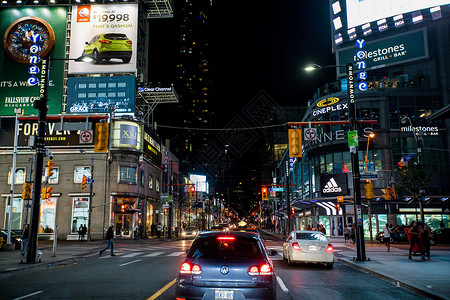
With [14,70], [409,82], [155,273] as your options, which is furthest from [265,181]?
[155,273]

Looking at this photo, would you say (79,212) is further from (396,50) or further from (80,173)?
(396,50)

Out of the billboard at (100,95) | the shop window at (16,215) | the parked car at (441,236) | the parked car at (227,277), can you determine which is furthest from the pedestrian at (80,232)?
the parked car at (227,277)

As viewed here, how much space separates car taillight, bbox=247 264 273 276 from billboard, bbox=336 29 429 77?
48861 mm

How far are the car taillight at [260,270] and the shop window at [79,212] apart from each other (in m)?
37.7

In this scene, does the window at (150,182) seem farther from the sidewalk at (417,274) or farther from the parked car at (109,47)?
the sidewalk at (417,274)

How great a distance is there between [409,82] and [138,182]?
1388 inches

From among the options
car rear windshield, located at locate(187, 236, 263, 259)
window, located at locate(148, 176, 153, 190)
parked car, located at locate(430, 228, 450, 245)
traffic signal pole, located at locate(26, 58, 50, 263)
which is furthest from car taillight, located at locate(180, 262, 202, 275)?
window, located at locate(148, 176, 153, 190)

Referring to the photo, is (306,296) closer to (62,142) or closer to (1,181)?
(62,142)

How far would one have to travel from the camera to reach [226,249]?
7215 mm

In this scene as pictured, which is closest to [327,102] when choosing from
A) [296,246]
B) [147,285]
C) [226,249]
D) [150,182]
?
[150,182]

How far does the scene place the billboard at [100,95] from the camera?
4338 cm

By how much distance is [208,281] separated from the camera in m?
6.38

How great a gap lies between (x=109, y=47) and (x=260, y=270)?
41.9m

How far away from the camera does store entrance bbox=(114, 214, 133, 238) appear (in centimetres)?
4166
